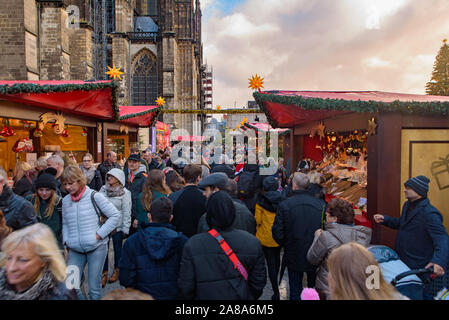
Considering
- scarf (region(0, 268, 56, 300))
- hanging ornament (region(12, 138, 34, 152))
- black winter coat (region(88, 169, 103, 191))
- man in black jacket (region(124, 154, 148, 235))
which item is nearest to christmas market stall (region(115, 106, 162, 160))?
hanging ornament (region(12, 138, 34, 152))

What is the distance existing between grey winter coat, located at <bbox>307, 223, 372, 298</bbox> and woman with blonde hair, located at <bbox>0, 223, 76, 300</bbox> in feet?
6.79

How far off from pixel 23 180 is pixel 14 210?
6.36 ft

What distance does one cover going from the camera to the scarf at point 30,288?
1683mm

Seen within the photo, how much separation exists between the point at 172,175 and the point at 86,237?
240 cm

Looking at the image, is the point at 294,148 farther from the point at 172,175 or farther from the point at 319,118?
the point at 172,175

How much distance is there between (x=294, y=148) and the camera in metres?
11.4

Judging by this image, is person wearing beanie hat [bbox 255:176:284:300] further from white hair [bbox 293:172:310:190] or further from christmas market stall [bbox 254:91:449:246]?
christmas market stall [bbox 254:91:449:246]

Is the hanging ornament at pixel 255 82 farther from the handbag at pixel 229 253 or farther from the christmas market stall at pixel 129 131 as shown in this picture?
the christmas market stall at pixel 129 131

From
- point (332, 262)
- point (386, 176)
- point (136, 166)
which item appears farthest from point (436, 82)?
point (332, 262)

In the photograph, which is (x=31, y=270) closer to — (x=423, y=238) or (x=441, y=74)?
(x=423, y=238)

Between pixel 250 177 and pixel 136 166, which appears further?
pixel 136 166

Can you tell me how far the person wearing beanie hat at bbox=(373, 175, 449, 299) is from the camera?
2.89 m
